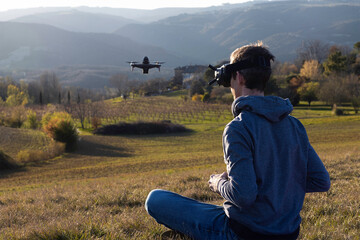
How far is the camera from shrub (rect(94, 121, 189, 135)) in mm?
45031

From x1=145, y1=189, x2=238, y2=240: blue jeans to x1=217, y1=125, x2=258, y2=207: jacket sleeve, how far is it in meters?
0.56

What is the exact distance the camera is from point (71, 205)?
204 inches

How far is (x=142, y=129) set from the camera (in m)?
45.1

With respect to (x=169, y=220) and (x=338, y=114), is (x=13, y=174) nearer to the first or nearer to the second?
(x=169, y=220)

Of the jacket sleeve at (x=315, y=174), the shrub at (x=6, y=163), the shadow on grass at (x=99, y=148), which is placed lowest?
the shadow on grass at (x=99, y=148)

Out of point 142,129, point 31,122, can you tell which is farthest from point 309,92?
point 31,122

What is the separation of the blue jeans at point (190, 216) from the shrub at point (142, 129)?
41775mm

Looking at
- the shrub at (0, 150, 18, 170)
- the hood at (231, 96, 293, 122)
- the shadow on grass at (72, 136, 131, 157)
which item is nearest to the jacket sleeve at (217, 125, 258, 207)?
the hood at (231, 96, 293, 122)

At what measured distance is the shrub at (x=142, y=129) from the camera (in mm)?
45031

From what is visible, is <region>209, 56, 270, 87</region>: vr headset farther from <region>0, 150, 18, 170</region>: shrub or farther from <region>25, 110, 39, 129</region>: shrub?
<region>25, 110, 39, 129</region>: shrub

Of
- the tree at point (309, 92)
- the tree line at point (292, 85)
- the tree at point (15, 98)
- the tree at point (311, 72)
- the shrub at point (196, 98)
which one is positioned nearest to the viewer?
the tree line at point (292, 85)

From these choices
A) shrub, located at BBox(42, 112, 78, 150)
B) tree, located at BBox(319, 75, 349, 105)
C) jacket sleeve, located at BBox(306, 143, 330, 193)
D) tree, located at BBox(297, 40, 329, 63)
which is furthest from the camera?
tree, located at BBox(297, 40, 329, 63)

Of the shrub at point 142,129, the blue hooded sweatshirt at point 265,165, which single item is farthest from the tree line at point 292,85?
the blue hooded sweatshirt at point 265,165

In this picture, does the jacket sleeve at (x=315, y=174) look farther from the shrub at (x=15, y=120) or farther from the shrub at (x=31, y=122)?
the shrub at (x=15, y=120)
